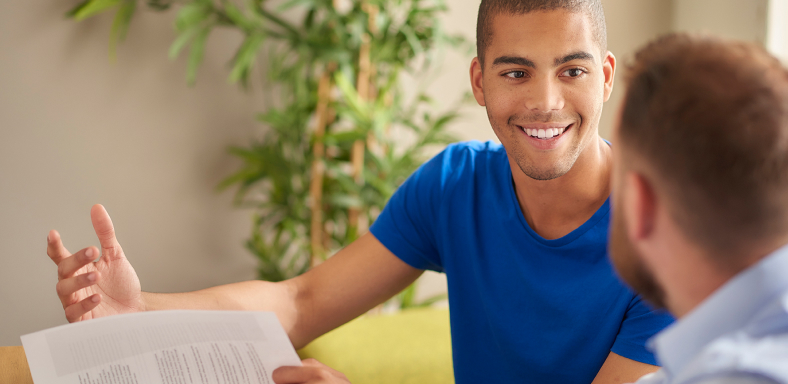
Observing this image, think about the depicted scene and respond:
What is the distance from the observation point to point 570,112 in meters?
0.96

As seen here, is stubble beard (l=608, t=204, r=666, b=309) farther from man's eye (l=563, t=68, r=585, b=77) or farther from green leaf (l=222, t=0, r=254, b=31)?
green leaf (l=222, t=0, r=254, b=31)

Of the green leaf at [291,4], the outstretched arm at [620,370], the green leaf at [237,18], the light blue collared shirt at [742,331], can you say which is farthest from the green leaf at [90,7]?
the light blue collared shirt at [742,331]

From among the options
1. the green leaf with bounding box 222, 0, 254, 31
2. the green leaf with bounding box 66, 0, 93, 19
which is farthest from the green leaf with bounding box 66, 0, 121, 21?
the green leaf with bounding box 222, 0, 254, 31

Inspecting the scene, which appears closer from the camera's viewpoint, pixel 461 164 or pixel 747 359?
pixel 747 359

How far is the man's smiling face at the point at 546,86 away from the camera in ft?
3.01

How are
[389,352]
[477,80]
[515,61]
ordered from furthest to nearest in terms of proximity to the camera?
[389,352] < [477,80] < [515,61]

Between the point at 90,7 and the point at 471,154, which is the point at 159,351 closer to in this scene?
the point at 471,154

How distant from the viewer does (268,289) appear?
1.01 m

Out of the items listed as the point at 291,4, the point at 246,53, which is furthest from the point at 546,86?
the point at 246,53

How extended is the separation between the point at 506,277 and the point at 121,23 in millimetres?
1667

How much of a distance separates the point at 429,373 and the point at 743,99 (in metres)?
1.21

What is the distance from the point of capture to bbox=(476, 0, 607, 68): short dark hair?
917 mm

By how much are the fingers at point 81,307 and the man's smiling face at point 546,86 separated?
2.23ft

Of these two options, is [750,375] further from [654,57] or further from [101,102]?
[101,102]
